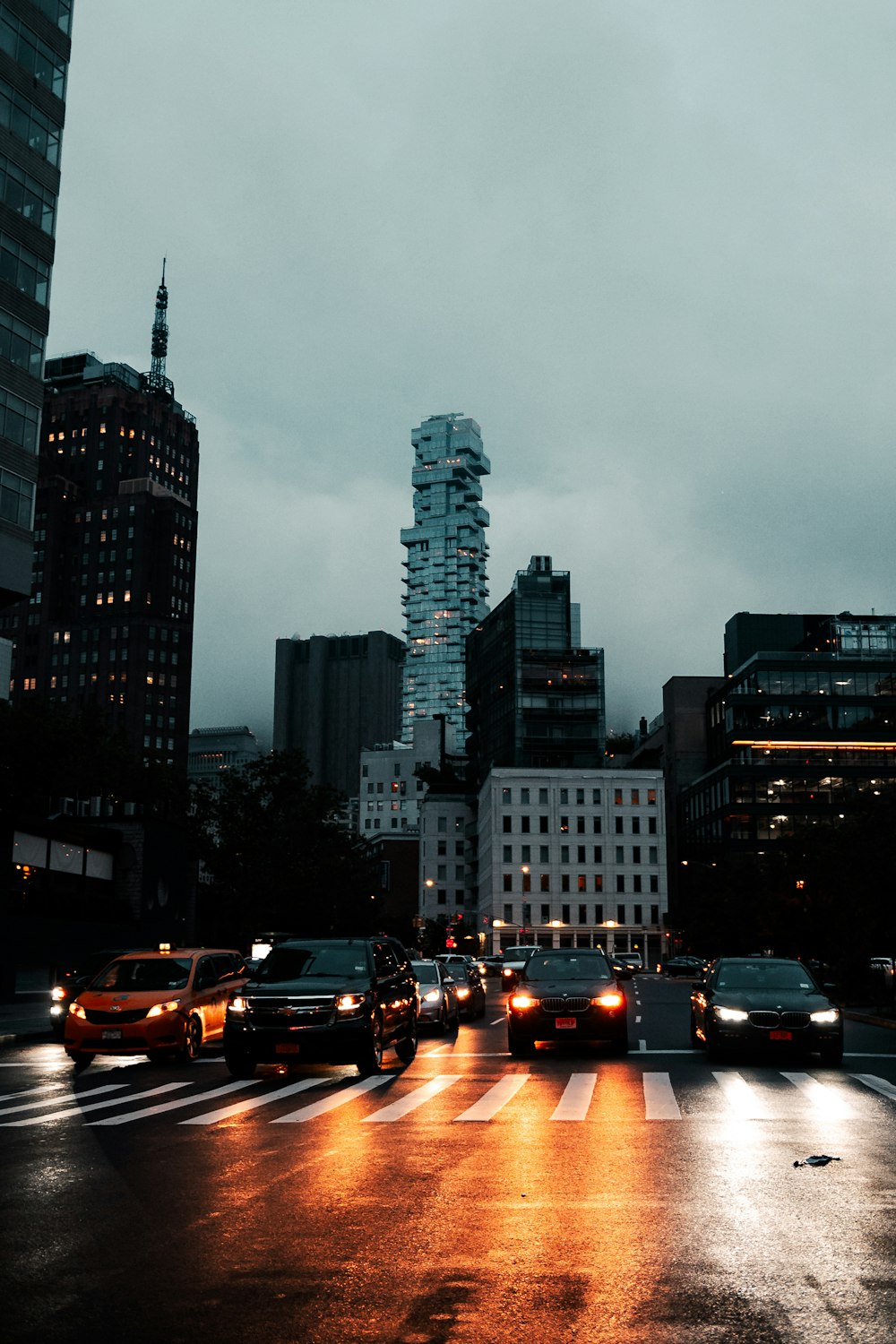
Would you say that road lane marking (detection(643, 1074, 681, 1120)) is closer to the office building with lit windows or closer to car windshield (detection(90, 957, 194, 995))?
car windshield (detection(90, 957, 194, 995))

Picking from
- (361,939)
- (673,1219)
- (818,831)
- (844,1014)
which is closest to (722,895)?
(818,831)

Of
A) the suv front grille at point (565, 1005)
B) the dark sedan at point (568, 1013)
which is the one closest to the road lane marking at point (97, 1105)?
the dark sedan at point (568, 1013)

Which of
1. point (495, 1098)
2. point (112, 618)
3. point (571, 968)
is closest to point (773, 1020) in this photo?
point (571, 968)

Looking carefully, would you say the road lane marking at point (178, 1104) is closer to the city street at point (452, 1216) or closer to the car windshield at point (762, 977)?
the city street at point (452, 1216)

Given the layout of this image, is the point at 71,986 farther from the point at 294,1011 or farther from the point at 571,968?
the point at 294,1011

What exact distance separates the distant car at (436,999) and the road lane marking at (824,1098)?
10.9 metres

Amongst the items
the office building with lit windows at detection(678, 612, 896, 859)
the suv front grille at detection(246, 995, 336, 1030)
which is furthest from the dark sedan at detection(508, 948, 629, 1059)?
the office building with lit windows at detection(678, 612, 896, 859)

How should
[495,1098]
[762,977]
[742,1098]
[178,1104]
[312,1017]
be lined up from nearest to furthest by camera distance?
[178,1104] < [742,1098] < [495,1098] < [312,1017] < [762,977]

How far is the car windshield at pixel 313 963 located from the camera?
63.3 ft

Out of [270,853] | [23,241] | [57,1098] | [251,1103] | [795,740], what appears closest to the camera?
[251,1103]

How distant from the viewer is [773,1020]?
19359 mm

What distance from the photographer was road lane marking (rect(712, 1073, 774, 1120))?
13.7m

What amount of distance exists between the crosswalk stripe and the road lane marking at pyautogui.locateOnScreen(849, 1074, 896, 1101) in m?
9.46

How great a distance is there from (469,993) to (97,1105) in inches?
801
